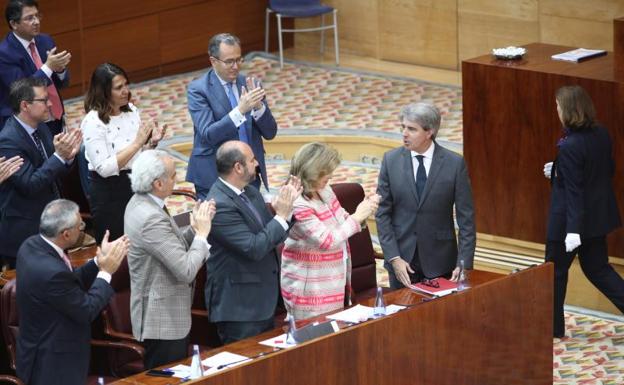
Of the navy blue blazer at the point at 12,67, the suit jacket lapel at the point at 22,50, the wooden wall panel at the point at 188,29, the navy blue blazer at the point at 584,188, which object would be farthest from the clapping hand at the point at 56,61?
the wooden wall panel at the point at 188,29

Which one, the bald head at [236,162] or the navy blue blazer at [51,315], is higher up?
the bald head at [236,162]

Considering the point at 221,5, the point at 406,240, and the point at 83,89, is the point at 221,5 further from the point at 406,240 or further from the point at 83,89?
the point at 406,240

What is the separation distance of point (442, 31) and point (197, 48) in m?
2.36

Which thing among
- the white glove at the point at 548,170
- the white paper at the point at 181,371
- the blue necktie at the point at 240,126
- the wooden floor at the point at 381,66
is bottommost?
the wooden floor at the point at 381,66

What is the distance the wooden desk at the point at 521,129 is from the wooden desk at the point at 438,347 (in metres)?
1.65

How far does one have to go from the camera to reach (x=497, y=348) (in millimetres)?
6426

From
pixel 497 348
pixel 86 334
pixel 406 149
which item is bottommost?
pixel 497 348

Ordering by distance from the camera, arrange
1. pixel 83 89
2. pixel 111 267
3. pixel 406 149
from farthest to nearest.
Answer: pixel 83 89
pixel 406 149
pixel 111 267

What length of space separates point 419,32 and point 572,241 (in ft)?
20.4

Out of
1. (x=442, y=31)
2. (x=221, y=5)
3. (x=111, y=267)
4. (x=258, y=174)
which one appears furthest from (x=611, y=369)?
(x=221, y=5)

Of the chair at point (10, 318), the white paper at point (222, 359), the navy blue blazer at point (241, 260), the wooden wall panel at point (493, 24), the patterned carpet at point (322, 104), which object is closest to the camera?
the white paper at point (222, 359)

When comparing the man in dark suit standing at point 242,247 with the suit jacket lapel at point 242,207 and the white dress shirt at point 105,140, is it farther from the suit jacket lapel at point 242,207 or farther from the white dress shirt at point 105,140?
the white dress shirt at point 105,140

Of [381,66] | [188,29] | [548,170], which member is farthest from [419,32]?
[548,170]

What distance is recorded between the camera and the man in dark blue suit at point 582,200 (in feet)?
23.7
